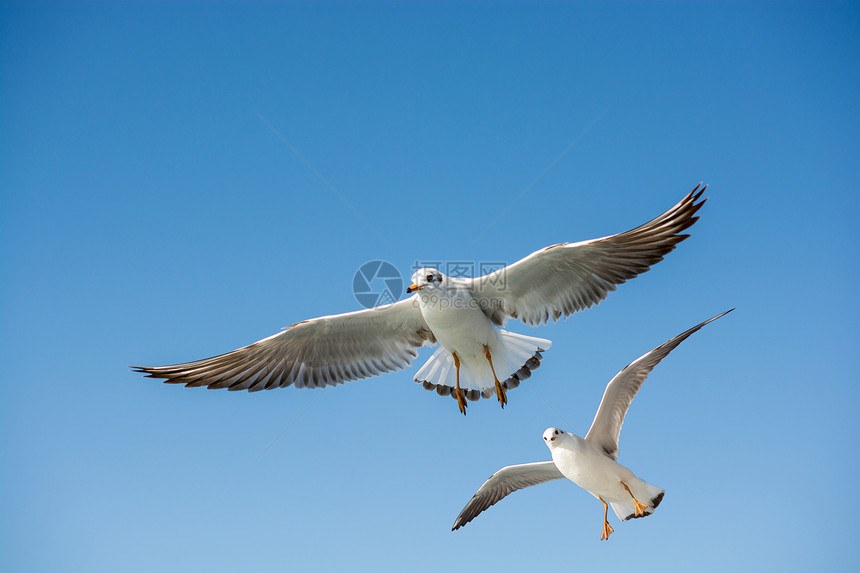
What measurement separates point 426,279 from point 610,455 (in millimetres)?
3387

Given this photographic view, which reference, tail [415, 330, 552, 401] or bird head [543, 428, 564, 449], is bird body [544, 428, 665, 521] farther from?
tail [415, 330, 552, 401]

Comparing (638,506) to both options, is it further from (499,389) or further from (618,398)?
(499,389)

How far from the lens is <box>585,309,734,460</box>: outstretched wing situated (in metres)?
8.13

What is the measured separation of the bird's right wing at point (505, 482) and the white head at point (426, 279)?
3032mm

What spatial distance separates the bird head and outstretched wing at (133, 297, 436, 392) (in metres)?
1.89

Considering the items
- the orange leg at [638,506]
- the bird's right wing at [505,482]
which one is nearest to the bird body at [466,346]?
the bird's right wing at [505,482]

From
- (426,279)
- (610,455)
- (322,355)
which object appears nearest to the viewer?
(426,279)

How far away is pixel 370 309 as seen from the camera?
8078 millimetres

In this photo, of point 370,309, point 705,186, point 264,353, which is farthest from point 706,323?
point 264,353


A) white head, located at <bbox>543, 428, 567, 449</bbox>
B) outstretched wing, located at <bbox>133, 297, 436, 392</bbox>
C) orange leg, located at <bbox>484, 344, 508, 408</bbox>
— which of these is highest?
outstretched wing, located at <bbox>133, 297, 436, 392</bbox>

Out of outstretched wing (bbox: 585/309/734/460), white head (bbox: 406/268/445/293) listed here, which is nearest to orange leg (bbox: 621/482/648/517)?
outstretched wing (bbox: 585/309/734/460)

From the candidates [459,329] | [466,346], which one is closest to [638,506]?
[466,346]

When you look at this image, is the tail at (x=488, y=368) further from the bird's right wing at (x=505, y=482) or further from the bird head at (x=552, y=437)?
the bird's right wing at (x=505, y=482)

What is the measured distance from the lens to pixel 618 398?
8281 mm
